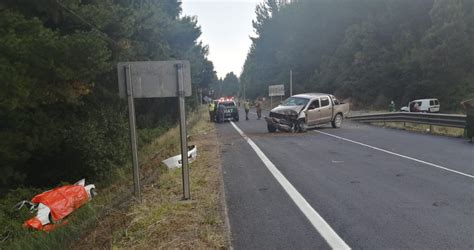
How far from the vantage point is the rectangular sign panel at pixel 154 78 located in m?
6.83

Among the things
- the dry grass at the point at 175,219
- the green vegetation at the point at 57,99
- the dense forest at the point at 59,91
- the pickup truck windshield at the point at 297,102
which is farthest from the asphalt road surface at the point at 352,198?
the pickup truck windshield at the point at 297,102

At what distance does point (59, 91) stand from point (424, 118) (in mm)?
16654

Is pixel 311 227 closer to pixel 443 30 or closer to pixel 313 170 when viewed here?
pixel 313 170

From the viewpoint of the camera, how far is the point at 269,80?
88.7 metres

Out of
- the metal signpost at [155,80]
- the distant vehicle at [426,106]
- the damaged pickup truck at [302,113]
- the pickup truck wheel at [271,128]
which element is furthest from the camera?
the distant vehicle at [426,106]

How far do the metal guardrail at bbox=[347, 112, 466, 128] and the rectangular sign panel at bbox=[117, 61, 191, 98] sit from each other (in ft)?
48.0

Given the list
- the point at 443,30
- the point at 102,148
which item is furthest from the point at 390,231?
the point at 443,30

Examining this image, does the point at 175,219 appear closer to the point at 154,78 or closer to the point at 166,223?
the point at 166,223

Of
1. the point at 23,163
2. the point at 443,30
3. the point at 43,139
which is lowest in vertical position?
the point at 23,163

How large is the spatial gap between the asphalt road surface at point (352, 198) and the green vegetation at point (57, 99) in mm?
3733

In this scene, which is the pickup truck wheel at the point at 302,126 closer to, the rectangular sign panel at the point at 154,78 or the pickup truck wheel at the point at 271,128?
the pickup truck wheel at the point at 271,128

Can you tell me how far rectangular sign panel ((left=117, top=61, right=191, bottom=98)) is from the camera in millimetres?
6832

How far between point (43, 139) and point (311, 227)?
1250 centimetres

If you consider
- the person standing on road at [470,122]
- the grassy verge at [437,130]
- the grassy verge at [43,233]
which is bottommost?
the grassy verge at [43,233]
